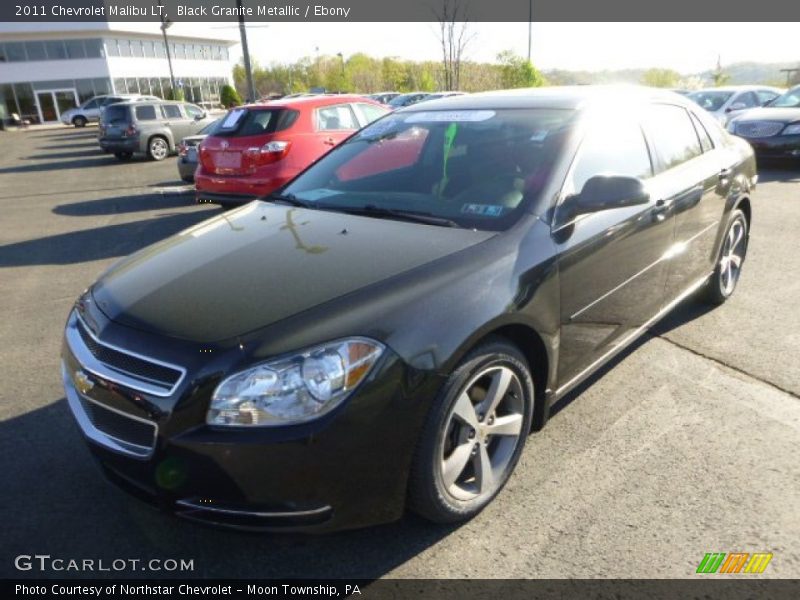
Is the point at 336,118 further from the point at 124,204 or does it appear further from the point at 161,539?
the point at 161,539

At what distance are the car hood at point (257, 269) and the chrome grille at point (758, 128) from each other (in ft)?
36.6

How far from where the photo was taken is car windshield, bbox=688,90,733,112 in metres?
14.7

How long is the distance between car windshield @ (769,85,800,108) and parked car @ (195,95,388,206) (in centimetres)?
963

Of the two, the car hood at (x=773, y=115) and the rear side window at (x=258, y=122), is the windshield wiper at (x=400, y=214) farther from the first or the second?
the car hood at (x=773, y=115)

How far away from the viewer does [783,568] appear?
2195 millimetres

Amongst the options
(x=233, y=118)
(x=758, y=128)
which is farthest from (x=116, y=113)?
(x=758, y=128)

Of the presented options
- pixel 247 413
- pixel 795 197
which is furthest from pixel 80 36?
pixel 247 413

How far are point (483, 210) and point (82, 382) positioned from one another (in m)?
1.84

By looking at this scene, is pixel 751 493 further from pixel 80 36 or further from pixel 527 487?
pixel 80 36

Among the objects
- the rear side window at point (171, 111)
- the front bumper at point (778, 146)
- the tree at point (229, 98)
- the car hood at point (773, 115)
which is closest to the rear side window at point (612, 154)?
the front bumper at point (778, 146)

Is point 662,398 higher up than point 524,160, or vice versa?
point 524,160

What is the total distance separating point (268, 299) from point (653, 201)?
226cm

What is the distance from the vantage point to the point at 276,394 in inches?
76.3

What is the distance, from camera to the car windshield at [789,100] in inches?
480
